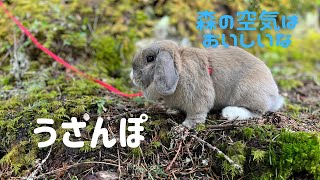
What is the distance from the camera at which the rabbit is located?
4.24 metres

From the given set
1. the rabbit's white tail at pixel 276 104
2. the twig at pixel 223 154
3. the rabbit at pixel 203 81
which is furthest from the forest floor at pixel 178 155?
the rabbit's white tail at pixel 276 104

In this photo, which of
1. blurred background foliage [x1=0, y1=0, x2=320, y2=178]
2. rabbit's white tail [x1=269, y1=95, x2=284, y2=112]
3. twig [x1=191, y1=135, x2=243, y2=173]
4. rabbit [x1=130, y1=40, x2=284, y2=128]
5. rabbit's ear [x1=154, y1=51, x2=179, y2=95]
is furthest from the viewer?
rabbit's white tail [x1=269, y1=95, x2=284, y2=112]

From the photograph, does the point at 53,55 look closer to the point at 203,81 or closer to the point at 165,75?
the point at 165,75

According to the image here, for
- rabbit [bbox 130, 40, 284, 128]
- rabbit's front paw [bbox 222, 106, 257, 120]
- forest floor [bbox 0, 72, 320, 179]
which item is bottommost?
forest floor [bbox 0, 72, 320, 179]

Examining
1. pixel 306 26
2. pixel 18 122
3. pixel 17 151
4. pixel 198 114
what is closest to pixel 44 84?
pixel 18 122

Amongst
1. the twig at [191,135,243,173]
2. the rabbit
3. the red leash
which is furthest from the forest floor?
the red leash

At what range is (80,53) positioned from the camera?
655 cm

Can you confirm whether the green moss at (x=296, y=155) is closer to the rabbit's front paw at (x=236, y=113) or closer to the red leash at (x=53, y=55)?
the rabbit's front paw at (x=236, y=113)

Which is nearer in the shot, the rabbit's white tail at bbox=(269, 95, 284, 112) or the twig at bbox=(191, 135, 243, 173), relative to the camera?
the twig at bbox=(191, 135, 243, 173)

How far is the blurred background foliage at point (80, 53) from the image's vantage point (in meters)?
4.44

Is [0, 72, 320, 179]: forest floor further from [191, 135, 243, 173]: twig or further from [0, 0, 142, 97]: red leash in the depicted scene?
[0, 0, 142, 97]: red leash

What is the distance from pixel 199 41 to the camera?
749 cm

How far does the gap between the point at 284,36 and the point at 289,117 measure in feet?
15.6

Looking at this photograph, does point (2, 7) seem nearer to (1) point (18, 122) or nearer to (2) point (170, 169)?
(1) point (18, 122)
